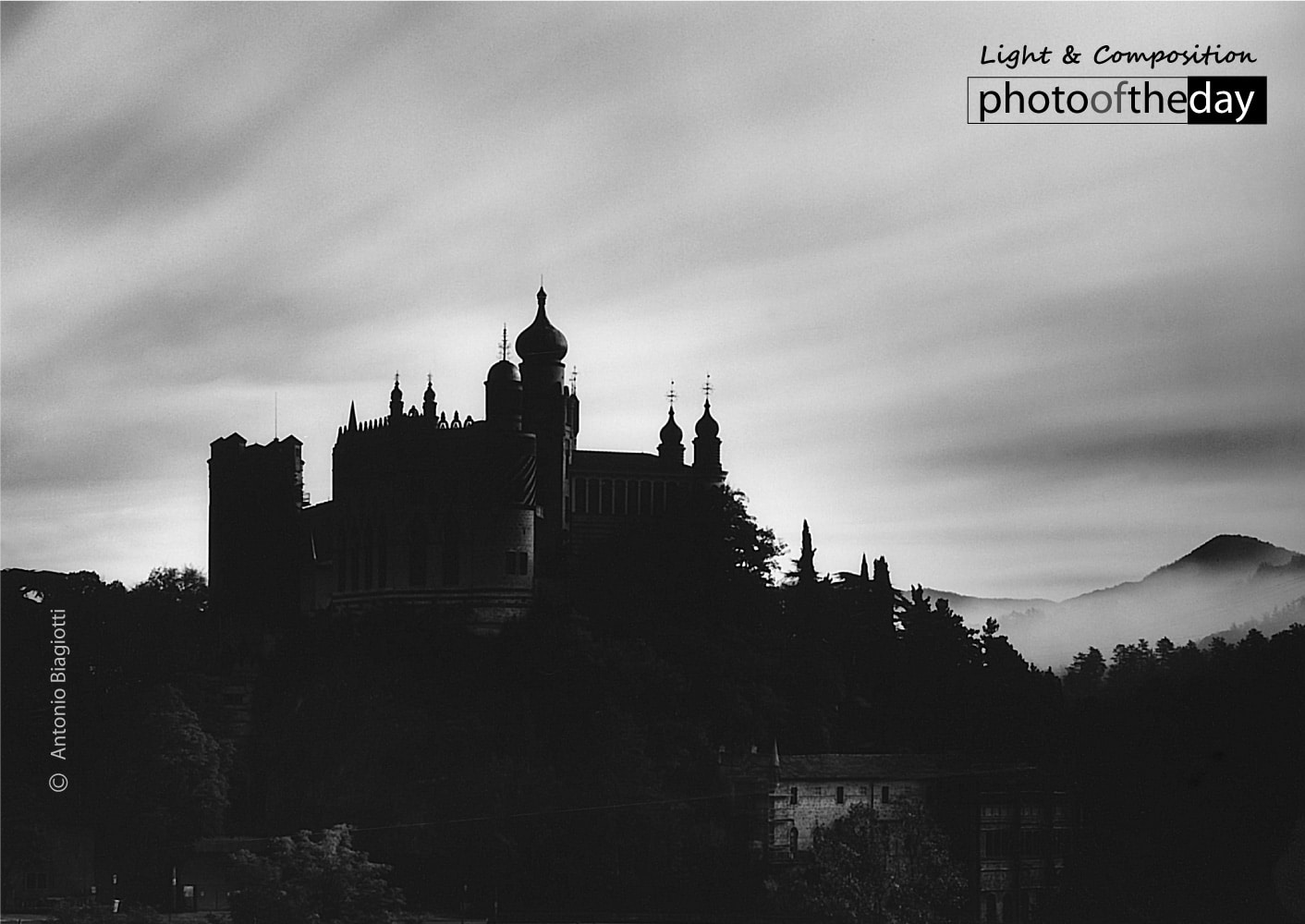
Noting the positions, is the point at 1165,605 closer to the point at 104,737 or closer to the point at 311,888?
the point at 311,888

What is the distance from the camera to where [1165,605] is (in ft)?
119

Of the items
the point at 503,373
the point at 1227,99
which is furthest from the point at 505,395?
the point at 1227,99

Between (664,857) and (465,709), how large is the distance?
4398mm

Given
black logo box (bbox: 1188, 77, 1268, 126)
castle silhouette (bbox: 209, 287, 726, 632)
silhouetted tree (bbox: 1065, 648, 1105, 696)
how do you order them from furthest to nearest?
castle silhouette (bbox: 209, 287, 726, 632) < silhouetted tree (bbox: 1065, 648, 1105, 696) < black logo box (bbox: 1188, 77, 1268, 126)

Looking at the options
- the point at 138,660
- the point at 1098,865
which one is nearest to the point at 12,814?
the point at 138,660

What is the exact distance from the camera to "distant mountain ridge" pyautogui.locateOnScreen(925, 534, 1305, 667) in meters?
34.5

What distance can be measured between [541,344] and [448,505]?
3.45m

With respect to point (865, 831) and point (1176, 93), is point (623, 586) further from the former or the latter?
point (1176, 93)

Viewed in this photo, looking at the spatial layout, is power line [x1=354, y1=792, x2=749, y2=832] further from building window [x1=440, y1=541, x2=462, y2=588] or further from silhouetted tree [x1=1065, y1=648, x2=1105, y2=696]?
silhouetted tree [x1=1065, y1=648, x2=1105, y2=696]

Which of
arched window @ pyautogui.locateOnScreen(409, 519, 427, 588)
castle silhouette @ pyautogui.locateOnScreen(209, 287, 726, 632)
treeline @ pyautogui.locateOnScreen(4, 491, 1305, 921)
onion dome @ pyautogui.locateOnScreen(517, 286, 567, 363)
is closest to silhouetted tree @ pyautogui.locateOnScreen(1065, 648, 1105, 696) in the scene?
treeline @ pyautogui.locateOnScreen(4, 491, 1305, 921)

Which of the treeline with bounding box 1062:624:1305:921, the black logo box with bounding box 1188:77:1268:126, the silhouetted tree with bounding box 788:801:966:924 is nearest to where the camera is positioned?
the black logo box with bounding box 1188:77:1268:126

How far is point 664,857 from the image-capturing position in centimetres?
3475

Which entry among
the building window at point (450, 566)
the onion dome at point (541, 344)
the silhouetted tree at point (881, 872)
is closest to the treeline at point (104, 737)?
the building window at point (450, 566)

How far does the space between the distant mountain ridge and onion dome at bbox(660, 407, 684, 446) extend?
5.66m
